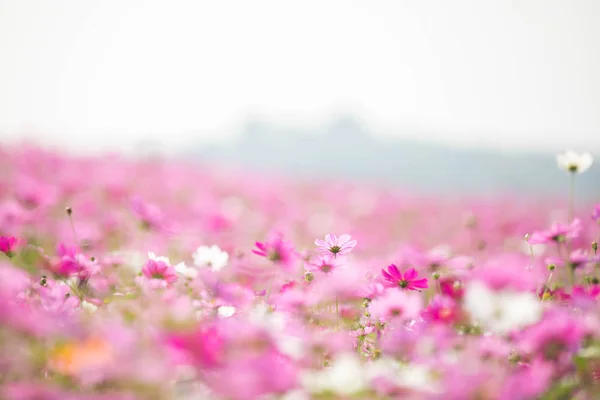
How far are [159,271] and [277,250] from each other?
0.97 ft

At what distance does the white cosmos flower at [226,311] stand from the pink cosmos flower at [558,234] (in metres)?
0.82

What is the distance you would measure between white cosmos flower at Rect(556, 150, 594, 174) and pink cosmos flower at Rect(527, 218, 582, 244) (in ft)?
1.65

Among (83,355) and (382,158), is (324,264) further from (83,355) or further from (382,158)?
(382,158)

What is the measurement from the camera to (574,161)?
1.68 metres

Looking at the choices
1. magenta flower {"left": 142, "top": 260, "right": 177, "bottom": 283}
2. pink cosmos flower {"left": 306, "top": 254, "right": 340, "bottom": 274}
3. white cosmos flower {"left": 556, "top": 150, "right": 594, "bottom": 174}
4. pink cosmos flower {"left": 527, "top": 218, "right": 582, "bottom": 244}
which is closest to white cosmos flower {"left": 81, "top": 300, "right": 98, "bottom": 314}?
magenta flower {"left": 142, "top": 260, "right": 177, "bottom": 283}

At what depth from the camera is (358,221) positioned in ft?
14.7

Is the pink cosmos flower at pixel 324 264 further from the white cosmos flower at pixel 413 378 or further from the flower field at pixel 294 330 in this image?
the white cosmos flower at pixel 413 378

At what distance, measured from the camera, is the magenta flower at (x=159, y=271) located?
1.13 metres

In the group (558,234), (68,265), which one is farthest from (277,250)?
(558,234)

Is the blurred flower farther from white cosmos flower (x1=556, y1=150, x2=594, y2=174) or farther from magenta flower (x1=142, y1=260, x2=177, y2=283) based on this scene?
white cosmos flower (x1=556, y1=150, x2=594, y2=174)

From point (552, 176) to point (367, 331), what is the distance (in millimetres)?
23923

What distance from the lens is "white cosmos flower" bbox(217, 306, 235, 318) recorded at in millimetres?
1037

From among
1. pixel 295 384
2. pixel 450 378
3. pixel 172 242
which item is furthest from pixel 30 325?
pixel 172 242

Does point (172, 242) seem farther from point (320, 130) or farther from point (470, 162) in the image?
point (320, 130)
